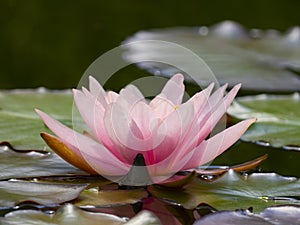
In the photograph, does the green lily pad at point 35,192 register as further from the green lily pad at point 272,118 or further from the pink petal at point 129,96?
the green lily pad at point 272,118

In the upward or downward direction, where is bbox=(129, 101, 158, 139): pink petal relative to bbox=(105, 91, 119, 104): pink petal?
downward

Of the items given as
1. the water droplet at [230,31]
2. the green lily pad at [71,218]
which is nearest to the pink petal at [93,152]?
the green lily pad at [71,218]

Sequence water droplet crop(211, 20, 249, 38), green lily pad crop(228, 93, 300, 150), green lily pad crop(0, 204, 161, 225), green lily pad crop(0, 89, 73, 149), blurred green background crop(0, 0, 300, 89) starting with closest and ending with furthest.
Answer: green lily pad crop(0, 204, 161, 225), green lily pad crop(0, 89, 73, 149), green lily pad crop(228, 93, 300, 150), blurred green background crop(0, 0, 300, 89), water droplet crop(211, 20, 249, 38)

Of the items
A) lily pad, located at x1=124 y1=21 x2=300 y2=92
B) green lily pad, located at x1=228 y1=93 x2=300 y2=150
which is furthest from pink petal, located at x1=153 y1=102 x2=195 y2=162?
lily pad, located at x1=124 y1=21 x2=300 y2=92

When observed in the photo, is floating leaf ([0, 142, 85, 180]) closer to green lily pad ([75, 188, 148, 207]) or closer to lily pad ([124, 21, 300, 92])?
green lily pad ([75, 188, 148, 207])

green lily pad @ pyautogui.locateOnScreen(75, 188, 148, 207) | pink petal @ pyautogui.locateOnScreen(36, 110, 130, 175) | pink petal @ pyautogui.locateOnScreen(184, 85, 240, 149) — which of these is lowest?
green lily pad @ pyautogui.locateOnScreen(75, 188, 148, 207)

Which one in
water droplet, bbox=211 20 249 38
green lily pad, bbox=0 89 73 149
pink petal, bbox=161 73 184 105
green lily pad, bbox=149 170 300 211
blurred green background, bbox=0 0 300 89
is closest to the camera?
green lily pad, bbox=149 170 300 211

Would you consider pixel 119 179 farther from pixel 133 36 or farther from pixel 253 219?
pixel 133 36
